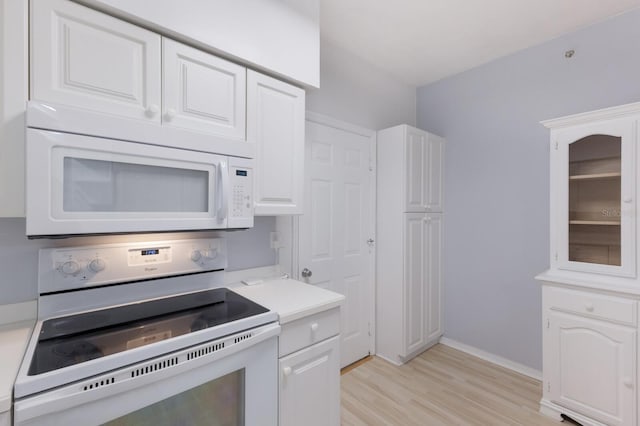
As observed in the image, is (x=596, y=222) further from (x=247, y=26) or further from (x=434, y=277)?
(x=247, y=26)

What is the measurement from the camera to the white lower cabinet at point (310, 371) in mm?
1315

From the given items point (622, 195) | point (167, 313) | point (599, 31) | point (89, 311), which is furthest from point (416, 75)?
point (89, 311)

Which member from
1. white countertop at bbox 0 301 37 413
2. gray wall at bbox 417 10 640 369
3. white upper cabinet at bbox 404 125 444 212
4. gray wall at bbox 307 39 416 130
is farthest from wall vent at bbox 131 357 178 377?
gray wall at bbox 417 10 640 369

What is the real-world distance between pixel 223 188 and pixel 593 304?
2196mm

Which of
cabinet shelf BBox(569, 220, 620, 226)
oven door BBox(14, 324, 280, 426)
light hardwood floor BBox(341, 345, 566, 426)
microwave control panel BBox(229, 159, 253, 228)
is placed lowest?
light hardwood floor BBox(341, 345, 566, 426)

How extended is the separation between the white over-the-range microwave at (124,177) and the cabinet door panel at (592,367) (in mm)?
2074

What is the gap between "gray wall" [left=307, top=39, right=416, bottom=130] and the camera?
230 cm

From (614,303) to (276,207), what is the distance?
1998mm

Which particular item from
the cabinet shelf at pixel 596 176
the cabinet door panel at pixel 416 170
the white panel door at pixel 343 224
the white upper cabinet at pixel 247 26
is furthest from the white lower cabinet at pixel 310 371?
the cabinet shelf at pixel 596 176

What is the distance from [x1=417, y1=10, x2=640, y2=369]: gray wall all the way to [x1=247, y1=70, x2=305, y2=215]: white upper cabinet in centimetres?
186

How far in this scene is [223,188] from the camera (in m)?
1.28

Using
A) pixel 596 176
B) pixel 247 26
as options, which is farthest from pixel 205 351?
pixel 596 176

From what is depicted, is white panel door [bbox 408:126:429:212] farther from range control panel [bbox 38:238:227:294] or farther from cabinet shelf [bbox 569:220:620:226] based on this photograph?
range control panel [bbox 38:238:227:294]

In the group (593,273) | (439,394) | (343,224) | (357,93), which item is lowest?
(439,394)
